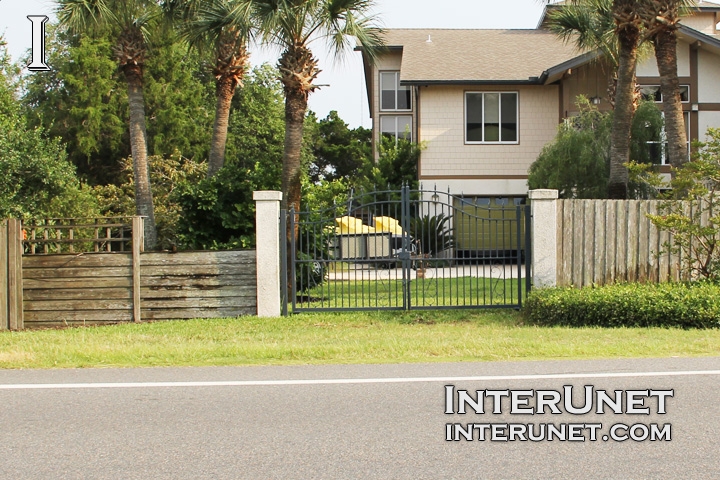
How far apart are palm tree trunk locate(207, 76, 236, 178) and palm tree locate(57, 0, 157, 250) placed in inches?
71.1

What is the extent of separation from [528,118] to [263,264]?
18083 mm

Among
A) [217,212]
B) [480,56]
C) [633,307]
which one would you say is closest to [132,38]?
[217,212]

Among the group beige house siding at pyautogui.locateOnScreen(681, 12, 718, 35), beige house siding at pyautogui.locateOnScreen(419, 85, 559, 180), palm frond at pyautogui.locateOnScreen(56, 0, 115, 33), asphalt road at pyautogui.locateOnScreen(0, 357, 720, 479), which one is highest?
beige house siding at pyautogui.locateOnScreen(681, 12, 718, 35)

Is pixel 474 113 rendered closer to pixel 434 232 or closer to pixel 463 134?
pixel 463 134

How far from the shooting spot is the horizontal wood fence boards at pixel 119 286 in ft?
42.2

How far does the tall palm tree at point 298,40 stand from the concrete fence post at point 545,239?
4.84 m

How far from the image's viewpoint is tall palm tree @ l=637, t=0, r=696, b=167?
55.5 feet

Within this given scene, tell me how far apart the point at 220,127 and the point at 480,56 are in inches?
485

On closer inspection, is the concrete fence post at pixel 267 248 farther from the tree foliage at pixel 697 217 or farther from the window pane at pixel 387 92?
the window pane at pixel 387 92

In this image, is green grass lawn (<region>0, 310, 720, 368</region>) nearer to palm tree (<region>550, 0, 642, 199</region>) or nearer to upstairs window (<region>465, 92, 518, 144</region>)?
palm tree (<region>550, 0, 642, 199</region>)

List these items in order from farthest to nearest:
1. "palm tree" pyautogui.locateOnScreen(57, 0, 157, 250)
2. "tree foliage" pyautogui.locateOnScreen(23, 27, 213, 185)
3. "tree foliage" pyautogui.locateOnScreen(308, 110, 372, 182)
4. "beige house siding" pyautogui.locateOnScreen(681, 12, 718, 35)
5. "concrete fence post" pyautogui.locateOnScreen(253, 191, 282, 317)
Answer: "tree foliage" pyautogui.locateOnScreen(308, 110, 372, 182)
"tree foliage" pyautogui.locateOnScreen(23, 27, 213, 185)
"beige house siding" pyautogui.locateOnScreen(681, 12, 718, 35)
"palm tree" pyautogui.locateOnScreen(57, 0, 157, 250)
"concrete fence post" pyautogui.locateOnScreen(253, 191, 282, 317)

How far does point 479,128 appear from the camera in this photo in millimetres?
28625

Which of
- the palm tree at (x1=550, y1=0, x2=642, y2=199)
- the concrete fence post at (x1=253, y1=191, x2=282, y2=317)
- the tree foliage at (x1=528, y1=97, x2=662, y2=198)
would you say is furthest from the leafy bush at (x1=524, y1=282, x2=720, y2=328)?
the tree foliage at (x1=528, y1=97, x2=662, y2=198)

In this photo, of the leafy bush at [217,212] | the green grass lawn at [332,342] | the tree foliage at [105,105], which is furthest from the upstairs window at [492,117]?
the green grass lawn at [332,342]
